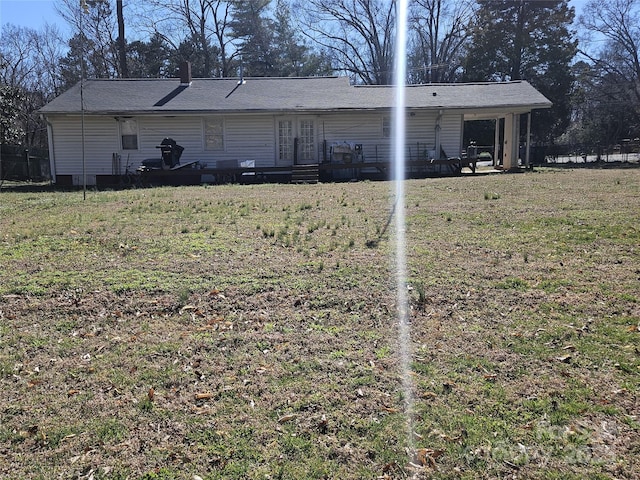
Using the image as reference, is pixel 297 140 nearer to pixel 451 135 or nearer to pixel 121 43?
pixel 451 135

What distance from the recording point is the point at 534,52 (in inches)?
1296

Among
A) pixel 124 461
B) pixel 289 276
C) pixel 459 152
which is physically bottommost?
pixel 124 461

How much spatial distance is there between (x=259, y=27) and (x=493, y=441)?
138ft

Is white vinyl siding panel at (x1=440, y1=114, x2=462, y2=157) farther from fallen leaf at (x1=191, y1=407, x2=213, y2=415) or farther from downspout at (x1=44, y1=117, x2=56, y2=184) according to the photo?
fallen leaf at (x1=191, y1=407, x2=213, y2=415)

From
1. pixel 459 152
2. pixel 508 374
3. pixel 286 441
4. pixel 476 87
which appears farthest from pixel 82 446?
pixel 476 87

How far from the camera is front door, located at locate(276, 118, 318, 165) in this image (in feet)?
65.3

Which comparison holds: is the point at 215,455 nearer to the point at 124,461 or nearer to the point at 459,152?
the point at 124,461

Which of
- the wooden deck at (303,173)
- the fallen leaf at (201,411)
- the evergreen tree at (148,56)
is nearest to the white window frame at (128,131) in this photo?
the wooden deck at (303,173)

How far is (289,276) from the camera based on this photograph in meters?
5.56

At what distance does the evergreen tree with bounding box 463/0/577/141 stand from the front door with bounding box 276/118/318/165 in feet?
62.0

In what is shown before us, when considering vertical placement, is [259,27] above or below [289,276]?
above

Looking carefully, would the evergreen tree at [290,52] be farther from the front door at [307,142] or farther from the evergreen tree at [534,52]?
the front door at [307,142]

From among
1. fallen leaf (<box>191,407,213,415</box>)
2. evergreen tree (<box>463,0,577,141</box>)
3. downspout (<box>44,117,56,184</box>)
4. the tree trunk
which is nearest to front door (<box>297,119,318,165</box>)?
downspout (<box>44,117,56,184</box>)

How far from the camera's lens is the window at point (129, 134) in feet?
62.3
